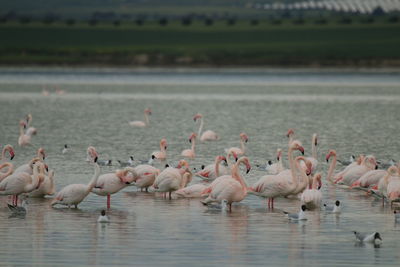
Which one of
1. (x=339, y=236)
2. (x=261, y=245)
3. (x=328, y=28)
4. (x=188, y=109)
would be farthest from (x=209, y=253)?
(x=328, y=28)

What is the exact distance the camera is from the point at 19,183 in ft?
64.4

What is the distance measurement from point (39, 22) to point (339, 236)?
12609 centimetres

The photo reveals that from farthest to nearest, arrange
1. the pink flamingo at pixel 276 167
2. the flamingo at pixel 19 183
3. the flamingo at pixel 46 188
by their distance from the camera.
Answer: the pink flamingo at pixel 276 167
the flamingo at pixel 46 188
the flamingo at pixel 19 183

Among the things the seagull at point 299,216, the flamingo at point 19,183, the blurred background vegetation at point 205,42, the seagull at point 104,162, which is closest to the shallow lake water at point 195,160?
the seagull at point 299,216

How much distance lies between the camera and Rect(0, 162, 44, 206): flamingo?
64.4 ft

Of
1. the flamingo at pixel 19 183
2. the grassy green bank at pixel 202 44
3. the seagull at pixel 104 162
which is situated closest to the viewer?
the flamingo at pixel 19 183

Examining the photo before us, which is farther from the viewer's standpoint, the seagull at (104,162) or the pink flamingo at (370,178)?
the seagull at (104,162)

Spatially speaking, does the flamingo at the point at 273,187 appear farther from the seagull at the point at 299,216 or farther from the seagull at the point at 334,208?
the seagull at the point at 299,216

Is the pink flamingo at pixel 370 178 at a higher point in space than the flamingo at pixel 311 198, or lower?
higher

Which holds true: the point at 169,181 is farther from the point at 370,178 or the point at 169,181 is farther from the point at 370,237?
the point at 370,237

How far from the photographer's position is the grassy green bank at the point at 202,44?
99.1m

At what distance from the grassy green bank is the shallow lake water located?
22.3 m

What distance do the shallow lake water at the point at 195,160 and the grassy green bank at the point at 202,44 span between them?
73.1ft

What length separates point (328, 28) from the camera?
128250 mm
